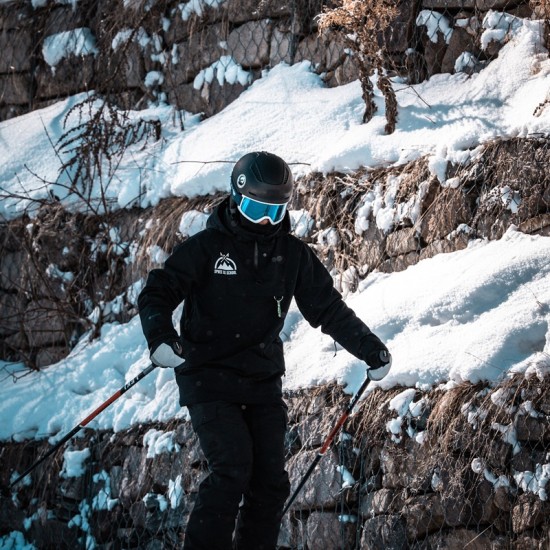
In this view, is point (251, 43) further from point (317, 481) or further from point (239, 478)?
point (239, 478)

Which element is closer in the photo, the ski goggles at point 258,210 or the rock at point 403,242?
the ski goggles at point 258,210

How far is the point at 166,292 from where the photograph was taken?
3797mm

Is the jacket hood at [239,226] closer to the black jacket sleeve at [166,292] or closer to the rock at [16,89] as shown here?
the black jacket sleeve at [166,292]

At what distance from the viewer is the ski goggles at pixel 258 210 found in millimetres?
3838

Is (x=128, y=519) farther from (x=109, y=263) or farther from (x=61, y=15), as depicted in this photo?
(x=61, y=15)

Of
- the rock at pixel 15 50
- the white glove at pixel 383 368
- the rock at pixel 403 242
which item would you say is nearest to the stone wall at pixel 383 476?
the white glove at pixel 383 368

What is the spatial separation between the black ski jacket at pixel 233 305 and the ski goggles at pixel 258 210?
0.18 ft

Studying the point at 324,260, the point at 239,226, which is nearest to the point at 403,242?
the point at 324,260

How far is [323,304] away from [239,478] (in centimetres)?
86

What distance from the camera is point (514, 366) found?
3988mm

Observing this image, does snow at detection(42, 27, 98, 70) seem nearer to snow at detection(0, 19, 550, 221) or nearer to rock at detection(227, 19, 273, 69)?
snow at detection(0, 19, 550, 221)

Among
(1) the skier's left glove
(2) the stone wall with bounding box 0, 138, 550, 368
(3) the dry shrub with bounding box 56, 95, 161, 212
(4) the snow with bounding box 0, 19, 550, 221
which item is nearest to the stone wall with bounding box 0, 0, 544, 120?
(4) the snow with bounding box 0, 19, 550, 221

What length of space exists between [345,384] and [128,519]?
1.59m

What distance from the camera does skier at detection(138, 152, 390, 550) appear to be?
145 inches
